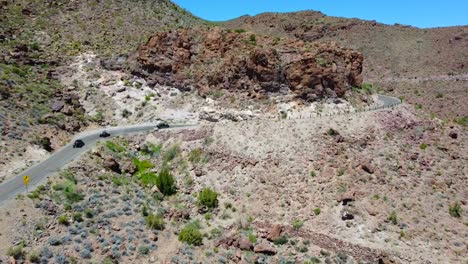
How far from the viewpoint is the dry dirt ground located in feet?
95.1

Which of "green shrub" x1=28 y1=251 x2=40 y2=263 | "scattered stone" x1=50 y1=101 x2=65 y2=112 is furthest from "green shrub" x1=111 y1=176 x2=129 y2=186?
"scattered stone" x1=50 y1=101 x2=65 y2=112

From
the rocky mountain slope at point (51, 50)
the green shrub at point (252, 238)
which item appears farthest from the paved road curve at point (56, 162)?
the green shrub at point (252, 238)

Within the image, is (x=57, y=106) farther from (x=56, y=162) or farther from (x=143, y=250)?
(x=143, y=250)

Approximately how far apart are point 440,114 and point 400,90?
53.4 ft

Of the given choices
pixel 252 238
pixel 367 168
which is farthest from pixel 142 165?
pixel 367 168

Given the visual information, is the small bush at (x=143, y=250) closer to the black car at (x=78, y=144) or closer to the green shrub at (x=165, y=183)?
the green shrub at (x=165, y=183)

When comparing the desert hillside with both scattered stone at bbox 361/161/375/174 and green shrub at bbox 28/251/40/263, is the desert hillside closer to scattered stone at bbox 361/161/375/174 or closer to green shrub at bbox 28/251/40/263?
scattered stone at bbox 361/161/375/174

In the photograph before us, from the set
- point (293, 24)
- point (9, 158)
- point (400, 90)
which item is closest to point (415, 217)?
point (9, 158)

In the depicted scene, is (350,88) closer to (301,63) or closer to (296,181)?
(301,63)

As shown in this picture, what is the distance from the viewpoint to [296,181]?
118ft

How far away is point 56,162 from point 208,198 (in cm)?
1281

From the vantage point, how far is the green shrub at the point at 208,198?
35500 mm

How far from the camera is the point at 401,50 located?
116 meters

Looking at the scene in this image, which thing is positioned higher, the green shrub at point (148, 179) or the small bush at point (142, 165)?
the small bush at point (142, 165)
